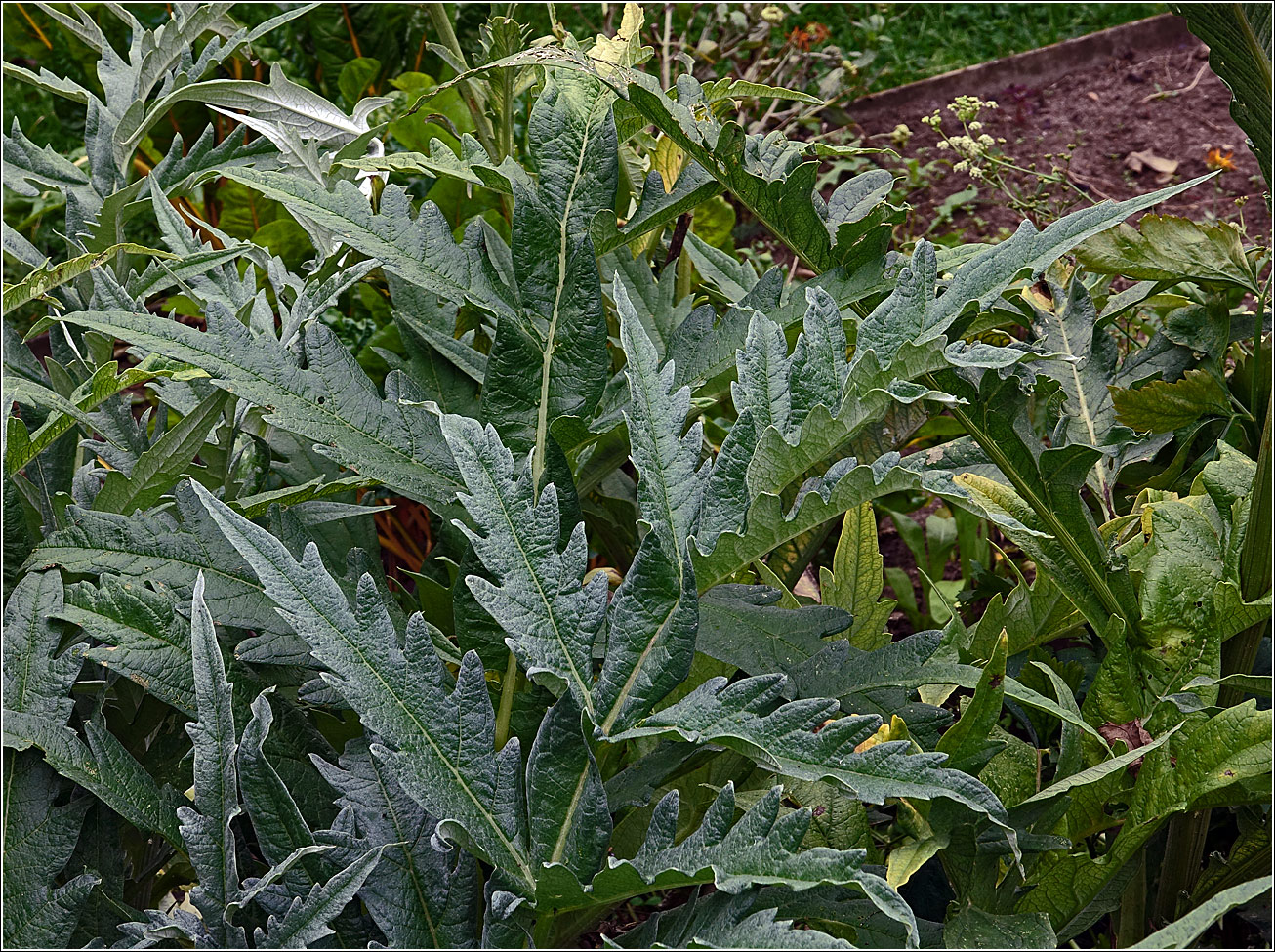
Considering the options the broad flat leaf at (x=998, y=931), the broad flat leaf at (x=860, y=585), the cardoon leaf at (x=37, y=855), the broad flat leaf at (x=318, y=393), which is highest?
the broad flat leaf at (x=318, y=393)

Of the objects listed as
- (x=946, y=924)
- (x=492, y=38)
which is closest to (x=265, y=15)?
(x=492, y=38)

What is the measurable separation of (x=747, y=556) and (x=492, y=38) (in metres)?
0.81

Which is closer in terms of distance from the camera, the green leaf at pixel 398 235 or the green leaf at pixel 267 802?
the green leaf at pixel 267 802

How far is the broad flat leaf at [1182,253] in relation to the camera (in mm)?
1144

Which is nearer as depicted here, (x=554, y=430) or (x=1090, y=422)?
(x=554, y=430)

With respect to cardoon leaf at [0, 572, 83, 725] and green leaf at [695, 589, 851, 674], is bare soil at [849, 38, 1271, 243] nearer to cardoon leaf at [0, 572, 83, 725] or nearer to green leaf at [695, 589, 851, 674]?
green leaf at [695, 589, 851, 674]

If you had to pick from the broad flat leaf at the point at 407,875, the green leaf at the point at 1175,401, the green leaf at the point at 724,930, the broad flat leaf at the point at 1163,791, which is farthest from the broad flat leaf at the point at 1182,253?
the broad flat leaf at the point at 407,875

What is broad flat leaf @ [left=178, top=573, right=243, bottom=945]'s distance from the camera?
77 centimetres

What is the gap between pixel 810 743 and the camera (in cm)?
74

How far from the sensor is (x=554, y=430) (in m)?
0.94

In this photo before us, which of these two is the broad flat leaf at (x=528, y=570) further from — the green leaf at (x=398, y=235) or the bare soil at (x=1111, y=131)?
the bare soil at (x=1111, y=131)

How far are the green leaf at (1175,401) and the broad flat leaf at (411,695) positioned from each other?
2.52 feet

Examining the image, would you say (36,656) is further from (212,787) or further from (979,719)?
(979,719)

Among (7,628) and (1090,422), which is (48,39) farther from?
(1090,422)
